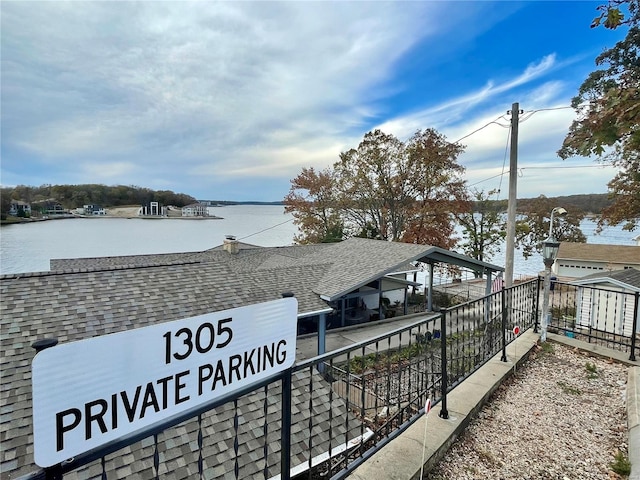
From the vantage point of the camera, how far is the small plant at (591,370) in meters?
3.91

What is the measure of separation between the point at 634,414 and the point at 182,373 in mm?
3992

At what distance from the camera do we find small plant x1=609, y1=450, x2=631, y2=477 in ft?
7.45

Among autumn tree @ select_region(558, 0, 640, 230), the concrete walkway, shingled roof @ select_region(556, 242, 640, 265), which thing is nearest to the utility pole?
autumn tree @ select_region(558, 0, 640, 230)

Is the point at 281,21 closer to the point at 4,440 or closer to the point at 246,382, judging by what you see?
the point at 246,382

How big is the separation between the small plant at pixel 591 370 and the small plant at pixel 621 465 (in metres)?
1.73

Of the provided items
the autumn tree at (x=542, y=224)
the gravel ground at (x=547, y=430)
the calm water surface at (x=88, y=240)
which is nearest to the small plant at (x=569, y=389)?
the gravel ground at (x=547, y=430)

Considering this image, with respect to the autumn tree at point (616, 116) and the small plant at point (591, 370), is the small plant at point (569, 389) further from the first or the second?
the autumn tree at point (616, 116)

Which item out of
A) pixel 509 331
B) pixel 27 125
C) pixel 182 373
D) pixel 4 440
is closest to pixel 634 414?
pixel 509 331

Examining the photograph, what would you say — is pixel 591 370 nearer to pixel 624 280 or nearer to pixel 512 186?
pixel 512 186

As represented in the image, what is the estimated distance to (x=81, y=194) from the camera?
29891 millimetres

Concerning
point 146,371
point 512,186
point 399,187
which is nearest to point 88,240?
point 399,187

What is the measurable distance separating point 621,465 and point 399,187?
68.5 ft

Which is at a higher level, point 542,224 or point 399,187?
point 399,187

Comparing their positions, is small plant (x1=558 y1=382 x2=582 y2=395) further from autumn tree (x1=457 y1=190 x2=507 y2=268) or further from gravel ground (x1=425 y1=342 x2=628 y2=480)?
autumn tree (x1=457 y1=190 x2=507 y2=268)
